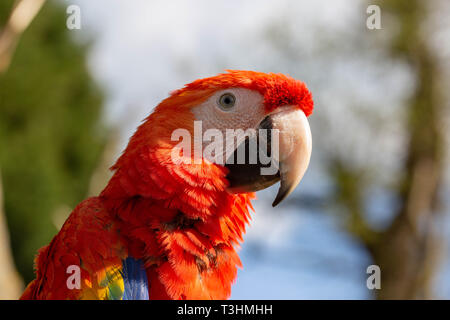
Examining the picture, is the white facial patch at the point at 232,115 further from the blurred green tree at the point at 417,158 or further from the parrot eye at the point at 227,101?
the blurred green tree at the point at 417,158

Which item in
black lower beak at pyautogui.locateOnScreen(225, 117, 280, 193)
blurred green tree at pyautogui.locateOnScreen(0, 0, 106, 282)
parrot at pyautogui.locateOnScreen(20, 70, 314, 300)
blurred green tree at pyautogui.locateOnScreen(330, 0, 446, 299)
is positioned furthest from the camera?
blurred green tree at pyautogui.locateOnScreen(0, 0, 106, 282)

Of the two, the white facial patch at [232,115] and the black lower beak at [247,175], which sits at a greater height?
the white facial patch at [232,115]

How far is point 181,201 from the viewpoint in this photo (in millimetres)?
1453

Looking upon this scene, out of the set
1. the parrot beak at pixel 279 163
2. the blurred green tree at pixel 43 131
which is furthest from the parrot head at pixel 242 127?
the blurred green tree at pixel 43 131

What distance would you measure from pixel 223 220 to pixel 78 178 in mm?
10503

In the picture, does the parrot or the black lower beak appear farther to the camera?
the black lower beak

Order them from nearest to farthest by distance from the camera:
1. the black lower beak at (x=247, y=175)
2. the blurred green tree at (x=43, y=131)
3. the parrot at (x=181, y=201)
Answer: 1. the parrot at (x=181, y=201)
2. the black lower beak at (x=247, y=175)
3. the blurred green tree at (x=43, y=131)

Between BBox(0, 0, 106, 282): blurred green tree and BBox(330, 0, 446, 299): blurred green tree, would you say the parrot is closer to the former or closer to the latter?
BBox(0, 0, 106, 282): blurred green tree

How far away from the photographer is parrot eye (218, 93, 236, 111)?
5.30 ft

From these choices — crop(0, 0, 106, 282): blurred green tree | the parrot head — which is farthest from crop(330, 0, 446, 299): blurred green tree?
the parrot head

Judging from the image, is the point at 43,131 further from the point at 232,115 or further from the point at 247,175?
the point at 247,175

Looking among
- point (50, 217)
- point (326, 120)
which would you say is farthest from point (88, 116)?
point (326, 120)

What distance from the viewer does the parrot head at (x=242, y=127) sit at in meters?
1.54
